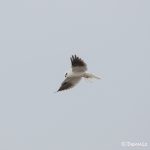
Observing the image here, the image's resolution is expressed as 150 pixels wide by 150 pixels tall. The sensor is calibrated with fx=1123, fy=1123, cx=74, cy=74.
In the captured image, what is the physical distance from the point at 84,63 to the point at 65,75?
0.99 meters

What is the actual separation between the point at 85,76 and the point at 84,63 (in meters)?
0.53

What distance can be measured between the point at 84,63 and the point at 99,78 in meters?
0.76

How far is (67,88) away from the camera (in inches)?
1622

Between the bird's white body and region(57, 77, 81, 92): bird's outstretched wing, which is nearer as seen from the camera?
the bird's white body

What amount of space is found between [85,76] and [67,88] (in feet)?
3.12

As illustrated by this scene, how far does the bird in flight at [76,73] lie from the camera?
4041cm

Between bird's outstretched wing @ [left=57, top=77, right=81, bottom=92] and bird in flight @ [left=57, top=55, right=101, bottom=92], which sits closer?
bird in flight @ [left=57, top=55, right=101, bottom=92]

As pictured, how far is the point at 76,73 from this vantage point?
4072cm

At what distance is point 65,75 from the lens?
41.0 m

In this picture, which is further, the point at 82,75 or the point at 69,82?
the point at 69,82

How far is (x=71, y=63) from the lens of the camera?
4059 cm

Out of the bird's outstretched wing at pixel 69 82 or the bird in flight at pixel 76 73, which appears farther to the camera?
the bird's outstretched wing at pixel 69 82

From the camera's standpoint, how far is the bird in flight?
40406 millimetres

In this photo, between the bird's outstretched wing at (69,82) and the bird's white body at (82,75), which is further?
the bird's outstretched wing at (69,82)
